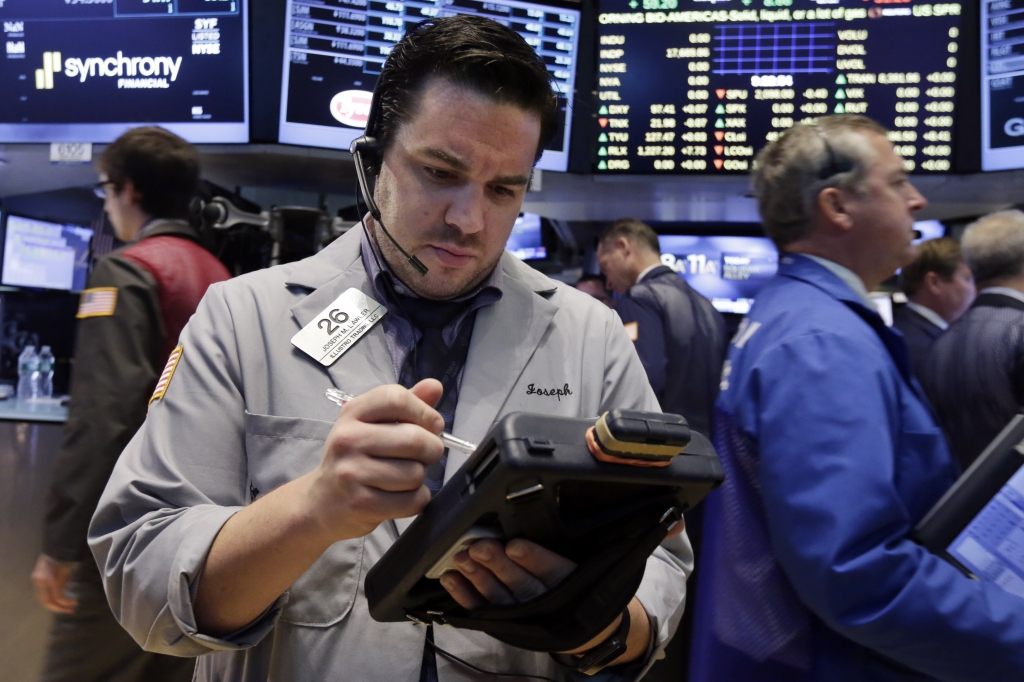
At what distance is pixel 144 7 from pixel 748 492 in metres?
2.79

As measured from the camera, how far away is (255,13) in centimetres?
292

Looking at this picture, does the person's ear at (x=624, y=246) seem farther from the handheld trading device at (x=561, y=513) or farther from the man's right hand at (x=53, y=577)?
the handheld trading device at (x=561, y=513)

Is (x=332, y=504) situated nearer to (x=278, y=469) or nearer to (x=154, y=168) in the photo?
(x=278, y=469)

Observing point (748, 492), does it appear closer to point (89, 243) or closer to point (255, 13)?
point (255, 13)

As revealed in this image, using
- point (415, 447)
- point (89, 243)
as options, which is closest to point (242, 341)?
point (415, 447)

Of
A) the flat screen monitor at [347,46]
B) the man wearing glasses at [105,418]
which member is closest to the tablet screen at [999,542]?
the man wearing glasses at [105,418]

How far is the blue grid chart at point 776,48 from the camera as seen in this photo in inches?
114

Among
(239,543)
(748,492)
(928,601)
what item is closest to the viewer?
(239,543)

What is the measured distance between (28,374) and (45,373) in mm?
86

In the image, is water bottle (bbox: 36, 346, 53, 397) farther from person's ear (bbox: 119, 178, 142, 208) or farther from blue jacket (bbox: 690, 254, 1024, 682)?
blue jacket (bbox: 690, 254, 1024, 682)

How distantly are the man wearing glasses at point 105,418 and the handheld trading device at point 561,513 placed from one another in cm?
127

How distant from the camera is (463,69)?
1061mm

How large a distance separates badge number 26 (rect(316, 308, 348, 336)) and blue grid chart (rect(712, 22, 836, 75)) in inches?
94.3

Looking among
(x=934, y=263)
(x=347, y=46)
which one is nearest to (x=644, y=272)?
(x=934, y=263)
